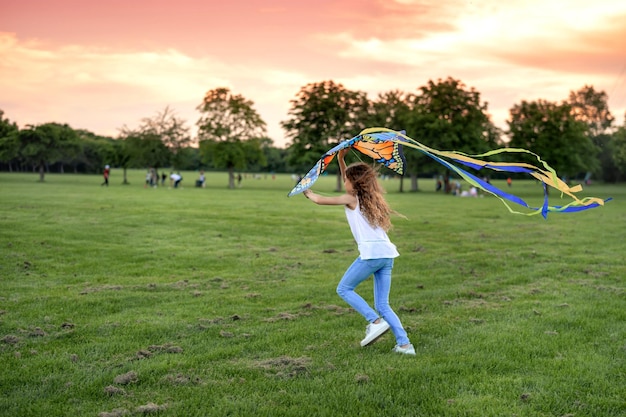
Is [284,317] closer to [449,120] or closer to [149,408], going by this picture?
[149,408]

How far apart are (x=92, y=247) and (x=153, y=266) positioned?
124 inches

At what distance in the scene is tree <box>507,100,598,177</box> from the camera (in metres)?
69.0

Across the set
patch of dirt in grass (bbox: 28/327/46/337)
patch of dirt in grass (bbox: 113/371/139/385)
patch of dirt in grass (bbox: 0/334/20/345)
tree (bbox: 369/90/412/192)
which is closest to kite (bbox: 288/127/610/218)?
patch of dirt in grass (bbox: 113/371/139/385)

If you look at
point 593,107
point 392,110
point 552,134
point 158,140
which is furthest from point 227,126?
point 593,107

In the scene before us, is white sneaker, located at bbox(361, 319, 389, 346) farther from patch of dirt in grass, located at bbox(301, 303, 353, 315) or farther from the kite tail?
patch of dirt in grass, located at bbox(301, 303, 353, 315)

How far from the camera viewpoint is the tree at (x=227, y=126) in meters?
75.4

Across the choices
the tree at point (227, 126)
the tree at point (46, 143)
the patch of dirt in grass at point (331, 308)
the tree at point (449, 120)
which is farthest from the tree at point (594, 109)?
the patch of dirt in grass at point (331, 308)

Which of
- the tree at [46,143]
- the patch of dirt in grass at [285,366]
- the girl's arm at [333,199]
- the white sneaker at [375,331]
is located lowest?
the patch of dirt in grass at [285,366]

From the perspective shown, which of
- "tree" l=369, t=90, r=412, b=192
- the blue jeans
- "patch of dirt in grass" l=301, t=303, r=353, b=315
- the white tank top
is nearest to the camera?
the white tank top

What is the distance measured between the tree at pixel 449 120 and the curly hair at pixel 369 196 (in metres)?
56.9

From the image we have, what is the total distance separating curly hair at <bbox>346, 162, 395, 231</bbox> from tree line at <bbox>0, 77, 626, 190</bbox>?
2262 inches

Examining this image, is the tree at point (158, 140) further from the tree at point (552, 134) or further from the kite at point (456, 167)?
the kite at point (456, 167)

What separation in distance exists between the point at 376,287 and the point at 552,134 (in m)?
70.0

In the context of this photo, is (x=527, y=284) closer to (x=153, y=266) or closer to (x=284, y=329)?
(x=284, y=329)
